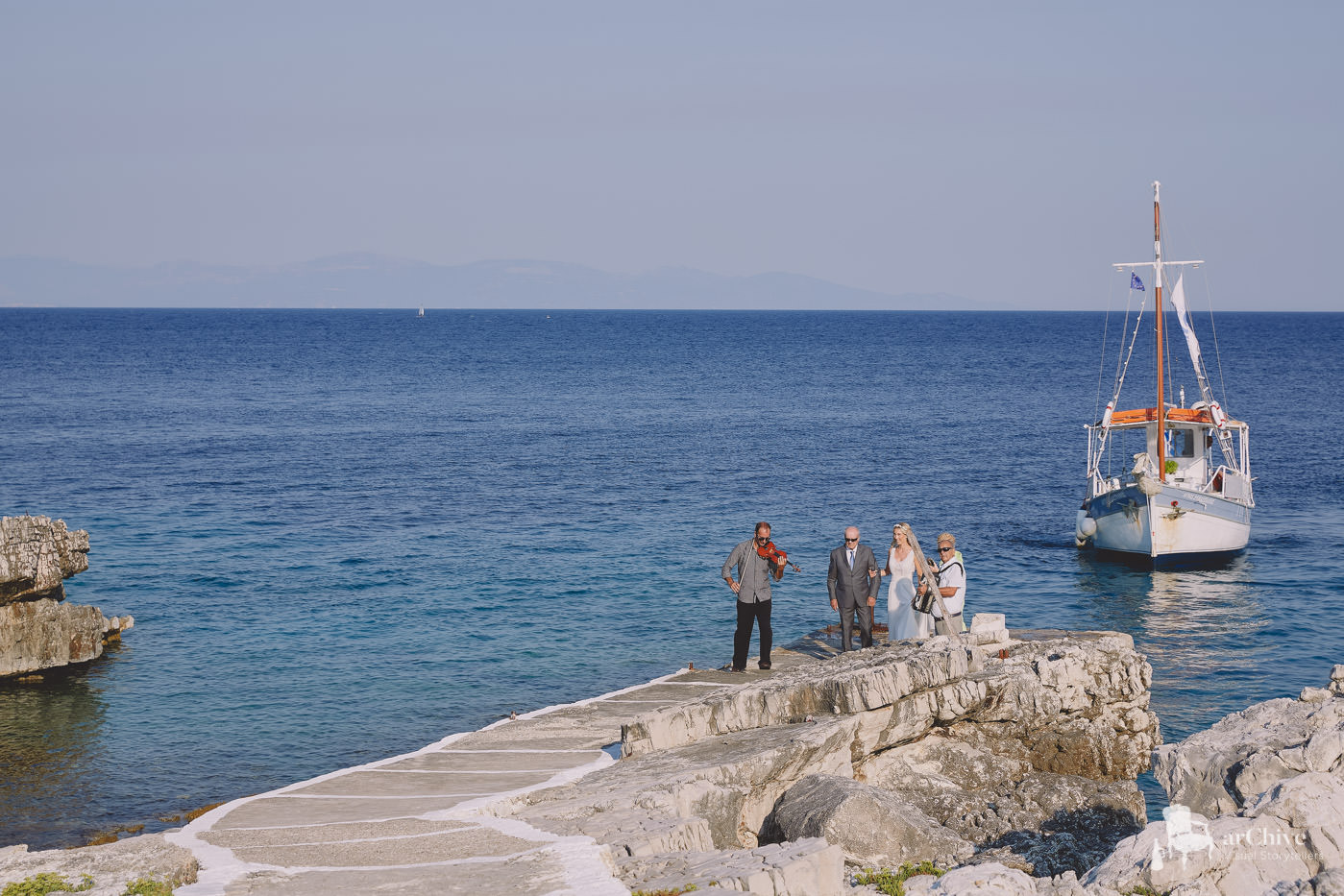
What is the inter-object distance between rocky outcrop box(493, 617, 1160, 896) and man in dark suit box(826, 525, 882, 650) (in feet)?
4.26

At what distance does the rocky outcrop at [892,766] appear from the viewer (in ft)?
34.5

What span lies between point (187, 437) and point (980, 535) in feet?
116

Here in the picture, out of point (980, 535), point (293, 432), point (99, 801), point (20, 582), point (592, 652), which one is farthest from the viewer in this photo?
point (293, 432)

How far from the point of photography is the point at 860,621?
17.0m

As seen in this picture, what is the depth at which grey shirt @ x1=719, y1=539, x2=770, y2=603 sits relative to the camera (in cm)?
1577

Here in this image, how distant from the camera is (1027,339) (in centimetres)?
16325

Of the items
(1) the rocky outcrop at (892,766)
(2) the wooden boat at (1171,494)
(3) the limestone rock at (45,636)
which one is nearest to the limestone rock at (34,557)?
(3) the limestone rock at (45,636)

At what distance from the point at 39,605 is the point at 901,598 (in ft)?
51.9

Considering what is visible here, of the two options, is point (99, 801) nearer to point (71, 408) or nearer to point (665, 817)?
point (665, 817)

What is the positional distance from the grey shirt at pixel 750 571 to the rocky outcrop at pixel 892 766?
1.12 m

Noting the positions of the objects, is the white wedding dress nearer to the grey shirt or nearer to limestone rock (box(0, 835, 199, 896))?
the grey shirt

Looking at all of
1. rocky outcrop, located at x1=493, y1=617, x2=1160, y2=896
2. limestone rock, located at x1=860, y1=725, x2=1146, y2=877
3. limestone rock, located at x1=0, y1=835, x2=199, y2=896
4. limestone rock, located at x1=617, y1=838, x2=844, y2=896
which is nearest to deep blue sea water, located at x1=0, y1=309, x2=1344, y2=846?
limestone rock, located at x1=0, y1=835, x2=199, y2=896

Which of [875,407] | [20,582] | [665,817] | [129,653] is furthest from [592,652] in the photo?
[875,407]
